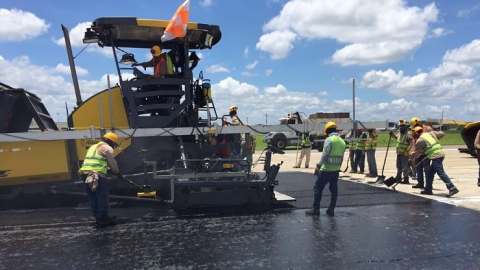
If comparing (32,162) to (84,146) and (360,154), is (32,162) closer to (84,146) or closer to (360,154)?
(84,146)

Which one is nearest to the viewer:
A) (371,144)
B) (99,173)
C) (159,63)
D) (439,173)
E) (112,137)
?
(99,173)

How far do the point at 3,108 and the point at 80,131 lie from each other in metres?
1.80

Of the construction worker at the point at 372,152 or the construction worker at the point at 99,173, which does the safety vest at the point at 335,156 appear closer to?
the construction worker at the point at 99,173

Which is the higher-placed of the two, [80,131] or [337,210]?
[80,131]

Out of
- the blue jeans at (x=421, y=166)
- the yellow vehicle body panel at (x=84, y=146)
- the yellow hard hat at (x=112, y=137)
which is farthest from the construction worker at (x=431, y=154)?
the yellow hard hat at (x=112, y=137)

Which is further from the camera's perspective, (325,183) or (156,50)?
(156,50)

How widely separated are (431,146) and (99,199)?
20.9 ft

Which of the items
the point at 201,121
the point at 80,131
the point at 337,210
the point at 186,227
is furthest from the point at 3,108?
the point at 337,210

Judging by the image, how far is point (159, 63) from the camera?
7.02m

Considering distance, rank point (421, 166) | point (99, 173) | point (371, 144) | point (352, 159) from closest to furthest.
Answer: point (99, 173) → point (421, 166) → point (371, 144) → point (352, 159)

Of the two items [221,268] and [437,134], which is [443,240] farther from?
[437,134]

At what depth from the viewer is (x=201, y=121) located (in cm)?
739

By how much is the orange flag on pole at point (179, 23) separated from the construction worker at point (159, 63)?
0.75 metres

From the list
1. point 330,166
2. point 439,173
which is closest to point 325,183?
point 330,166
